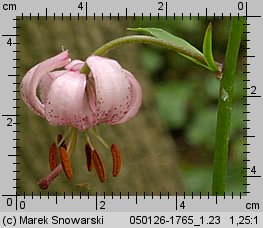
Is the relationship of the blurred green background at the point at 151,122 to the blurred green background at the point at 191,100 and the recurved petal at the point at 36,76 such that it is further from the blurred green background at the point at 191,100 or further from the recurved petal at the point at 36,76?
the recurved petal at the point at 36,76

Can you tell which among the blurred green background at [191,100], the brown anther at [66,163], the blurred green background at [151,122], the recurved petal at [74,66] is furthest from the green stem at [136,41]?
the blurred green background at [191,100]

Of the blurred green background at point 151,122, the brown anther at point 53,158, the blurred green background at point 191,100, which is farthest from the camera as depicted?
the blurred green background at point 191,100

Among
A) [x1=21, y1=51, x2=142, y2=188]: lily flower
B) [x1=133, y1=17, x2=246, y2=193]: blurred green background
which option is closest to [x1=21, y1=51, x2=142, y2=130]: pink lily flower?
[x1=21, y1=51, x2=142, y2=188]: lily flower

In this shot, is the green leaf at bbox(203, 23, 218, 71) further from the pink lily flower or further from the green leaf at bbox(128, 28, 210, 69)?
the pink lily flower

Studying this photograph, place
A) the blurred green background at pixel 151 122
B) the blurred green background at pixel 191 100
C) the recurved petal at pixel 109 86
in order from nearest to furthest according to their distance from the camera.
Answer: the recurved petal at pixel 109 86 → the blurred green background at pixel 151 122 → the blurred green background at pixel 191 100

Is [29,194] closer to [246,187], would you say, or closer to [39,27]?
[39,27]

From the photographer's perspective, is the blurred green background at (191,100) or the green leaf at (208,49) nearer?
the green leaf at (208,49)
